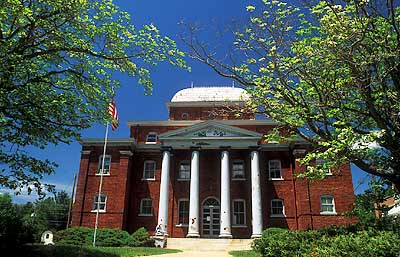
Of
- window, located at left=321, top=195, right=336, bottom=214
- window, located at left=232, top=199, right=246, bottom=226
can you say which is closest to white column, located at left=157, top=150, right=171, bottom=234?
window, located at left=232, top=199, right=246, bottom=226

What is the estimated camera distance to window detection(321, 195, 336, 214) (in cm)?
2872

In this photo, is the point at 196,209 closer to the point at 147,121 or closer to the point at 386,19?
the point at 147,121

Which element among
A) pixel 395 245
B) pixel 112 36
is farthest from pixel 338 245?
pixel 112 36

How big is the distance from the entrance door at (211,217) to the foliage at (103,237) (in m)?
5.68

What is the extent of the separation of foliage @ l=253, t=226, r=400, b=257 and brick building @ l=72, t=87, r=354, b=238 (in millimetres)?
16184

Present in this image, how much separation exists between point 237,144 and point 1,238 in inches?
854

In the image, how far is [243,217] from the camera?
98.5 ft

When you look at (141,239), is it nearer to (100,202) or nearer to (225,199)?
(100,202)

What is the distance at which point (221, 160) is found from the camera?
99.7 feet

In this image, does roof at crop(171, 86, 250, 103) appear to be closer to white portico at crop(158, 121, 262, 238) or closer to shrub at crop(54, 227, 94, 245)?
white portico at crop(158, 121, 262, 238)

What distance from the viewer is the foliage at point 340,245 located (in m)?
6.95

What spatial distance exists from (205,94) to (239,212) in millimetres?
13953

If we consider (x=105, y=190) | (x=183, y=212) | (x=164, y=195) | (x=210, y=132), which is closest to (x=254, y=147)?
(x=210, y=132)

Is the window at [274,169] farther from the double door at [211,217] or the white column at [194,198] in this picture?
the white column at [194,198]
